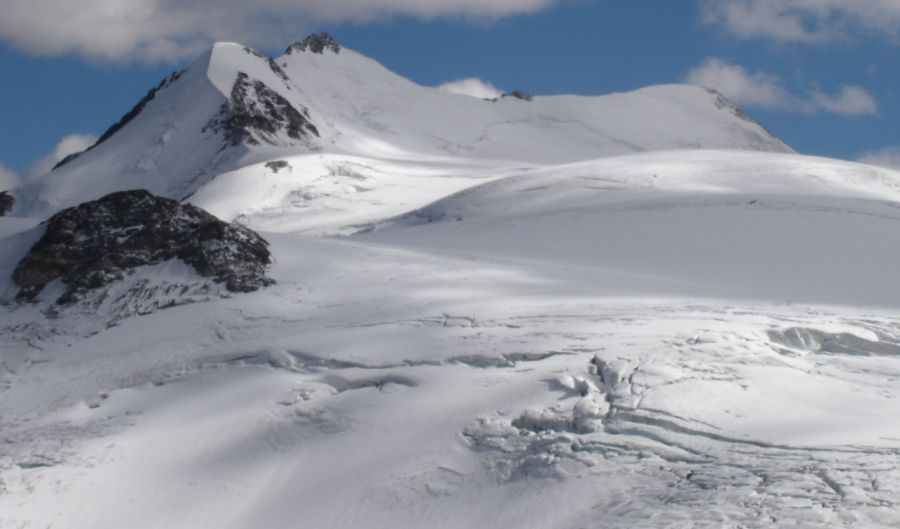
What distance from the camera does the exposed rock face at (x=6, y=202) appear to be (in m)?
37.9

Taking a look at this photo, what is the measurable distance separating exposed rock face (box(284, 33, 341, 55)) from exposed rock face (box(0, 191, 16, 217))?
20.9 meters

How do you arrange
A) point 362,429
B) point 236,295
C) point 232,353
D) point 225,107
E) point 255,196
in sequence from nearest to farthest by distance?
point 362,429
point 232,353
point 236,295
point 255,196
point 225,107

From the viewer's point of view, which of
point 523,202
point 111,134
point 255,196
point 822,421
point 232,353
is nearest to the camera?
point 822,421

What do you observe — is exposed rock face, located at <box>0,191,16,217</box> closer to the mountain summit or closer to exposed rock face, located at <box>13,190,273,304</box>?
the mountain summit

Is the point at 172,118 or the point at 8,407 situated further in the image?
the point at 172,118

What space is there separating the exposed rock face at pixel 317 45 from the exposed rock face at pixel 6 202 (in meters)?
20.9

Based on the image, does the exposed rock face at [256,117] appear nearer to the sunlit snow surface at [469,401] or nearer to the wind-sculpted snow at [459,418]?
the sunlit snow surface at [469,401]

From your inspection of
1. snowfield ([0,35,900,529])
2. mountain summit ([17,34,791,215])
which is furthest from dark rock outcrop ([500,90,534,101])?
snowfield ([0,35,900,529])

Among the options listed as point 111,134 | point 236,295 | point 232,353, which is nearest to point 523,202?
point 236,295

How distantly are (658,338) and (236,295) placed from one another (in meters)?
5.37

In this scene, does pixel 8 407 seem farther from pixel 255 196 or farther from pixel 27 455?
pixel 255 196

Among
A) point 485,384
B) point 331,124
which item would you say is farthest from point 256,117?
point 485,384

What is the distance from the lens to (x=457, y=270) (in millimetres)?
13945

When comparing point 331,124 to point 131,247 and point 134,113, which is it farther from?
point 131,247
